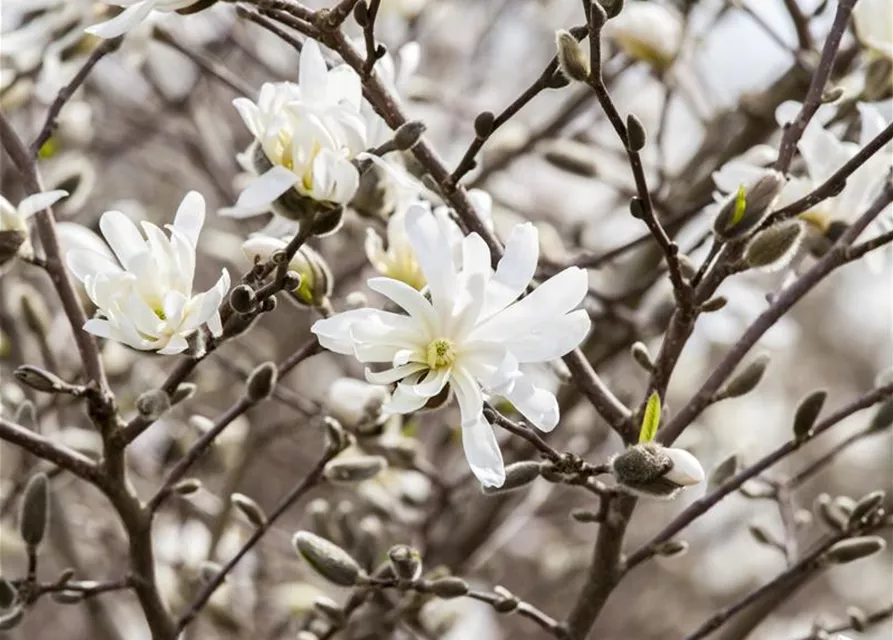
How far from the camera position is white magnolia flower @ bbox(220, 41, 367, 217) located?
2.20 feet

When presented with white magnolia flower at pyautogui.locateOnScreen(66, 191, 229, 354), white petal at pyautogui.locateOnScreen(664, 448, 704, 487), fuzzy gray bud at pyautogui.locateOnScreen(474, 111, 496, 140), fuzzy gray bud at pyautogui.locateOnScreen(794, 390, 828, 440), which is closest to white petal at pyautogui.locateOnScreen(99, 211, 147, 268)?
white magnolia flower at pyautogui.locateOnScreen(66, 191, 229, 354)

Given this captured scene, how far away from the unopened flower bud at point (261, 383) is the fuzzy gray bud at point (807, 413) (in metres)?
0.37

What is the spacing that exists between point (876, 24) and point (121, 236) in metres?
0.65

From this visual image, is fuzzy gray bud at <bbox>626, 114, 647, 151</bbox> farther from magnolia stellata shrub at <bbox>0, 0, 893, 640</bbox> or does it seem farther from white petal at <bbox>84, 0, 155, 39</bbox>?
white petal at <bbox>84, 0, 155, 39</bbox>

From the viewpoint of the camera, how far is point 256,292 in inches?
25.9

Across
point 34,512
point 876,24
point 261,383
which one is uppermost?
point 876,24

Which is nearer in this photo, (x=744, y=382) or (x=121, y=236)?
(x=121, y=236)

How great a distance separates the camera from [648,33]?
4.02 ft

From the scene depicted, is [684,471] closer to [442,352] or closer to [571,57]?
[442,352]

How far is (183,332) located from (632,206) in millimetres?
292

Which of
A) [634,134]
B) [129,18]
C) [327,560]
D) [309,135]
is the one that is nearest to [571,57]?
[634,134]

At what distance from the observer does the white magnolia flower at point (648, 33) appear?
1.22m

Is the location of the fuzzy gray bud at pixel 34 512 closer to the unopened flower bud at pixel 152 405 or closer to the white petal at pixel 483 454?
the unopened flower bud at pixel 152 405

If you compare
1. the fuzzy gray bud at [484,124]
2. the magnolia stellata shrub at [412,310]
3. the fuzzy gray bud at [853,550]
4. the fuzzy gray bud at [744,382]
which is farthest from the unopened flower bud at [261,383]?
the fuzzy gray bud at [853,550]
